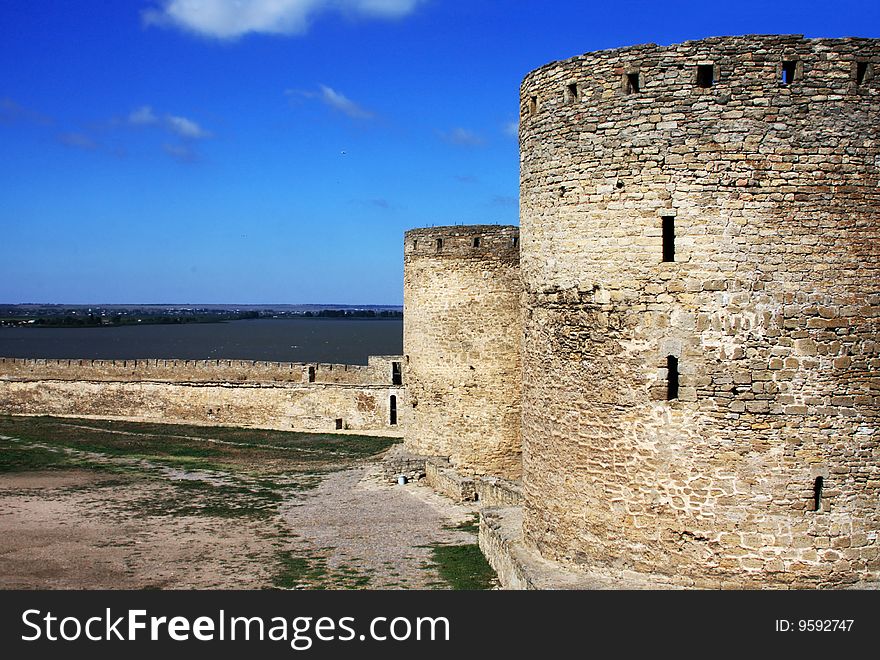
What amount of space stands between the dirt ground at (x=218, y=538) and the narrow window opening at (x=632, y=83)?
7.76 meters

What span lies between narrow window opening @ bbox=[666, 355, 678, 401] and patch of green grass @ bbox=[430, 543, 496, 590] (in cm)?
497

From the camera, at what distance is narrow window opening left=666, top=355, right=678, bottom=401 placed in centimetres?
988

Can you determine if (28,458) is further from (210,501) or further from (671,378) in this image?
(671,378)

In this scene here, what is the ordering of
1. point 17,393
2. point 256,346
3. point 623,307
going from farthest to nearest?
point 256,346 → point 17,393 → point 623,307

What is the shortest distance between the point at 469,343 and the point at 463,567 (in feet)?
21.5

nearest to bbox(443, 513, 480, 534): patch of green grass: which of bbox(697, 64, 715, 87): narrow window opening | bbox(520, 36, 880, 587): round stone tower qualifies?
bbox(520, 36, 880, 587): round stone tower

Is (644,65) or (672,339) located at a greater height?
(644,65)

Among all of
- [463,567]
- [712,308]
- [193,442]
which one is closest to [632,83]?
[712,308]

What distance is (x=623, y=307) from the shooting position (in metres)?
10.1

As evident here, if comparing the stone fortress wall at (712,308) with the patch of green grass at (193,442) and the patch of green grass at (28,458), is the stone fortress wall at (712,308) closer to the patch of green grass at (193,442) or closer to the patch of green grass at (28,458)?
the patch of green grass at (193,442)

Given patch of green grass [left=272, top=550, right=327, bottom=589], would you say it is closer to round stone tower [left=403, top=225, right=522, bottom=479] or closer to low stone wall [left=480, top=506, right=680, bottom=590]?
low stone wall [left=480, top=506, right=680, bottom=590]
